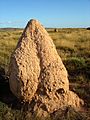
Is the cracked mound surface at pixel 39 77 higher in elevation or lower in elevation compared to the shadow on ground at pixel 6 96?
higher

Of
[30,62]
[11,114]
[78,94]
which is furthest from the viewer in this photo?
[78,94]

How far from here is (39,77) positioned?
693 cm

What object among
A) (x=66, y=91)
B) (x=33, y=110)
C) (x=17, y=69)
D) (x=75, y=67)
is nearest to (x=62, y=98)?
(x=66, y=91)

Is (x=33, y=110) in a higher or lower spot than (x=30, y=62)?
lower

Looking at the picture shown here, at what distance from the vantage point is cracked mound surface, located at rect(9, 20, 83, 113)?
6758mm

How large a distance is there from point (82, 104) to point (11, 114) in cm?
168

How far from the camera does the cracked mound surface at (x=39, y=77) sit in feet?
22.2

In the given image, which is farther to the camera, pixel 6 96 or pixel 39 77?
pixel 6 96

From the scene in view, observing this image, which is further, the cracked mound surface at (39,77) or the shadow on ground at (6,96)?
the shadow on ground at (6,96)

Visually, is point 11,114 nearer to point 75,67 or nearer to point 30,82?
point 30,82

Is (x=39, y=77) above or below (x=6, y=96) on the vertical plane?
above

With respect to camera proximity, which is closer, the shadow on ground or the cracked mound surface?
the cracked mound surface

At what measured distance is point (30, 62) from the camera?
22.7 feet

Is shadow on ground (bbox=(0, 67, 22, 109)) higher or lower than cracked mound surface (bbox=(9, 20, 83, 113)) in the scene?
lower
